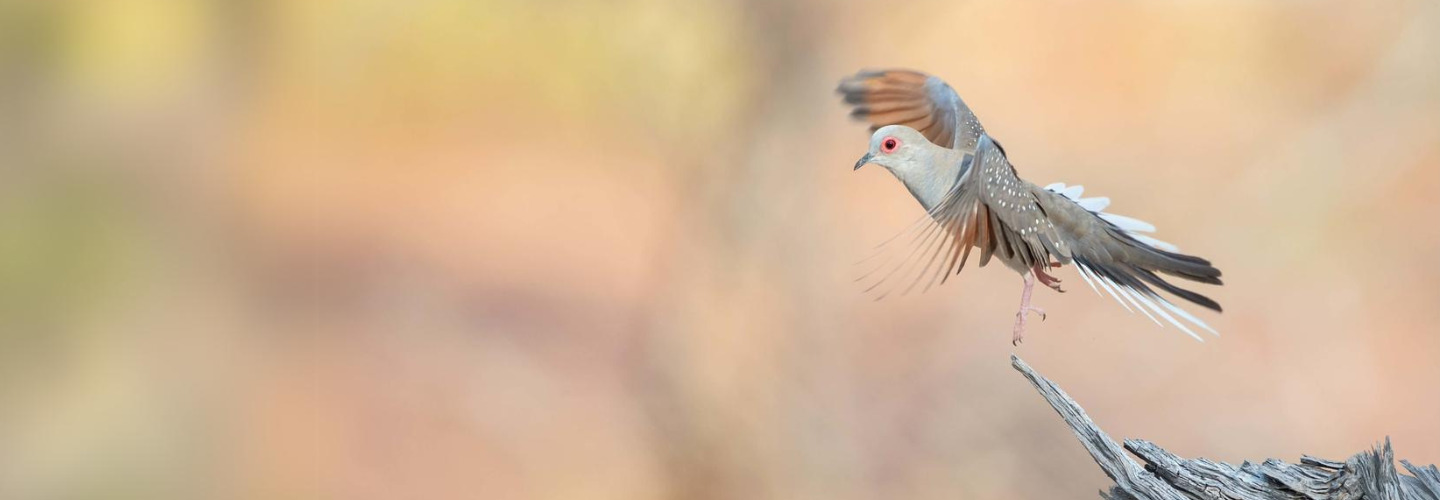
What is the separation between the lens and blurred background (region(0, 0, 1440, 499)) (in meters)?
1.83

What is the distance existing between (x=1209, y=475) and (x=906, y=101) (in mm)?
491

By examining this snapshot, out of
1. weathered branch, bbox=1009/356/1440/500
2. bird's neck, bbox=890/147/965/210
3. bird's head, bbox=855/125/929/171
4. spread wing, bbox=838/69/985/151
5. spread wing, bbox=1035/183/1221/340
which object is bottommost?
weathered branch, bbox=1009/356/1440/500

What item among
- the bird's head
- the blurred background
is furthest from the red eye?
the blurred background

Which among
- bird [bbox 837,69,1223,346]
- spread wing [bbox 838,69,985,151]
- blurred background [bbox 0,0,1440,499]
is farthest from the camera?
blurred background [bbox 0,0,1440,499]

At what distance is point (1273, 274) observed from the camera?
1.87 m

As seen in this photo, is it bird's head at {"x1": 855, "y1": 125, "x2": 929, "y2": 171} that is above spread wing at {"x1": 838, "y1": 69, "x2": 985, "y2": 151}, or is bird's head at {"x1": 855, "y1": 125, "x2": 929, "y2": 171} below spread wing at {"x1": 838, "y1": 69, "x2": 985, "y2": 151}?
below

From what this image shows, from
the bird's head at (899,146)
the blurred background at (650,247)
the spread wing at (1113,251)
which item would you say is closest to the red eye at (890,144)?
the bird's head at (899,146)

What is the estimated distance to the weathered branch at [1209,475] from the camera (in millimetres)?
1043

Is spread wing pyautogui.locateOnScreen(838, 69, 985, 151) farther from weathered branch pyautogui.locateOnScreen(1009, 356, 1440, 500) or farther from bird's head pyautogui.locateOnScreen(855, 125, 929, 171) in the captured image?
weathered branch pyautogui.locateOnScreen(1009, 356, 1440, 500)

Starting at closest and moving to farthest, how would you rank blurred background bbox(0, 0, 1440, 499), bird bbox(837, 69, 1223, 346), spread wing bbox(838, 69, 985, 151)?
bird bbox(837, 69, 1223, 346), spread wing bbox(838, 69, 985, 151), blurred background bbox(0, 0, 1440, 499)

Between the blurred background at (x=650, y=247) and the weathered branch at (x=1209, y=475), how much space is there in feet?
2.52

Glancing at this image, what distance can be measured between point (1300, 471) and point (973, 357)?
0.85m

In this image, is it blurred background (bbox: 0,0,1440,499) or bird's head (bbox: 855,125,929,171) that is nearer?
bird's head (bbox: 855,125,929,171)

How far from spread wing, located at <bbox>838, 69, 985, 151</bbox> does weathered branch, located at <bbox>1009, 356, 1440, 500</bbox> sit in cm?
29
